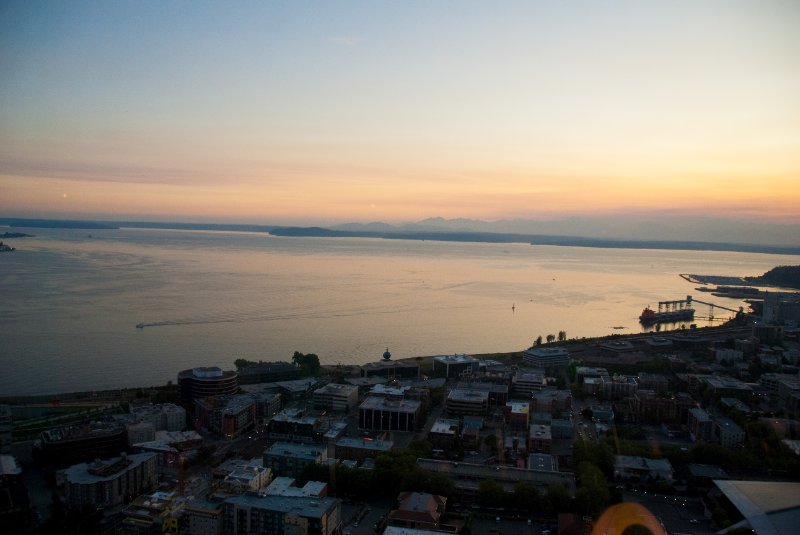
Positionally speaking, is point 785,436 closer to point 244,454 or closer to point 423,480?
Answer: point 423,480

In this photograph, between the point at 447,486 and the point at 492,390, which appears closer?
the point at 447,486

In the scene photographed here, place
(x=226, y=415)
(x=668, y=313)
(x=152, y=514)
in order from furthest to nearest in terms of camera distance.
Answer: (x=668, y=313) < (x=226, y=415) < (x=152, y=514)

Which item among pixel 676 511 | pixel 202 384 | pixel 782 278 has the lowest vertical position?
pixel 676 511

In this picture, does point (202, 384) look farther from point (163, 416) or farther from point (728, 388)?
point (728, 388)

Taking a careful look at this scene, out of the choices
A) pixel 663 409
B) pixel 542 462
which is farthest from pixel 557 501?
pixel 663 409

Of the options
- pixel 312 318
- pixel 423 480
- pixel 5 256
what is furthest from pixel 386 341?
pixel 5 256

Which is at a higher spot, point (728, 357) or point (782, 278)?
point (782, 278)

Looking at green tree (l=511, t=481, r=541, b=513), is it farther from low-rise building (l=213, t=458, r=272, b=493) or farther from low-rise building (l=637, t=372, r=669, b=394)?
low-rise building (l=637, t=372, r=669, b=394)

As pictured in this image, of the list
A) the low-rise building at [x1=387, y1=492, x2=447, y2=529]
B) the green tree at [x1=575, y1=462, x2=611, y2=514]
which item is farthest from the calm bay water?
the green tree at [x1=575, y1=462, x2=611, y2=514]
